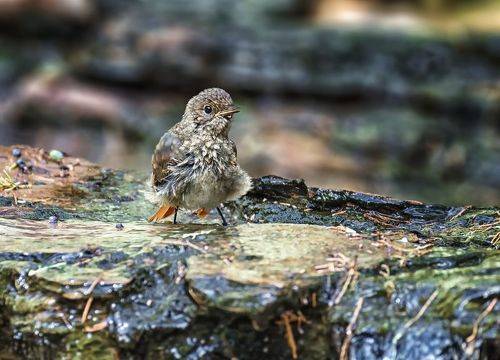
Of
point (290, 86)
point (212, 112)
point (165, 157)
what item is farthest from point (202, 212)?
point (290, 86)

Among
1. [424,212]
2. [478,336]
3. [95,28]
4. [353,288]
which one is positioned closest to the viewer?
[478,336]

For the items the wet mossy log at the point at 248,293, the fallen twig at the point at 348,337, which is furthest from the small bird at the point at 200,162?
the fallen twig at the point at 348,337

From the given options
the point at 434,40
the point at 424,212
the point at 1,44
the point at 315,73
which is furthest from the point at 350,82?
the point at 424,212

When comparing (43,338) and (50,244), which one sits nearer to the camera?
(43,338)

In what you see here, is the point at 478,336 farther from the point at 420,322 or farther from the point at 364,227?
the point at 364,227

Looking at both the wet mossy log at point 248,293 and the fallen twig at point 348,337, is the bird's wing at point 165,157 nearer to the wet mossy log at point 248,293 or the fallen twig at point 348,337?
the wet mossy log at point 248,293

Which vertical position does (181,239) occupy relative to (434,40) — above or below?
below

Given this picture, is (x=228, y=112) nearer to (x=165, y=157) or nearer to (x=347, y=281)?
(x=165, y=157)

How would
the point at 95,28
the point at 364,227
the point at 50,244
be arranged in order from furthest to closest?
1. the point at 95,28
2. the point at 364,227
3. the point at 50,244
